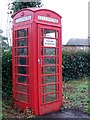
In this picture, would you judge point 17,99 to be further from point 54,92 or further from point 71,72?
point 71,72

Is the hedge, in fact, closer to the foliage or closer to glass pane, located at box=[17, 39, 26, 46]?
the foliage

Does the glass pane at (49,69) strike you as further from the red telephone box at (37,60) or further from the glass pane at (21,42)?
the glass pane at (21,42)

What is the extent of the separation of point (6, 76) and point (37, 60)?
171 cm

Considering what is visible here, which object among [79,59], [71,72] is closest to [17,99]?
[71,72]

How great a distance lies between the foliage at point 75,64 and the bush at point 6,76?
3.82 m

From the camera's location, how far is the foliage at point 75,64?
9992 millimetres

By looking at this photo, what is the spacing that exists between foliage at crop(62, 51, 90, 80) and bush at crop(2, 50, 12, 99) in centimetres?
382

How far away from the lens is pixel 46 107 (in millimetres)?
5195

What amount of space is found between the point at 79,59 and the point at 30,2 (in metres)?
4.58

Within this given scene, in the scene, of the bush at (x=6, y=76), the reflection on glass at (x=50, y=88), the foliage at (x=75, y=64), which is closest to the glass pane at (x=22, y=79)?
the reflection on glass at (x=50, y=88)

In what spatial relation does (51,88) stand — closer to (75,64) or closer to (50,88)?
(50,88)

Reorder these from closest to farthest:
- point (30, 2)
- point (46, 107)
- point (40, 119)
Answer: point (40, 119), point (46, 107), point (30, 2)

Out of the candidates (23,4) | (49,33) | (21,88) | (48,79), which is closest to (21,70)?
(21,88)

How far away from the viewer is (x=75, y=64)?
10516mm
